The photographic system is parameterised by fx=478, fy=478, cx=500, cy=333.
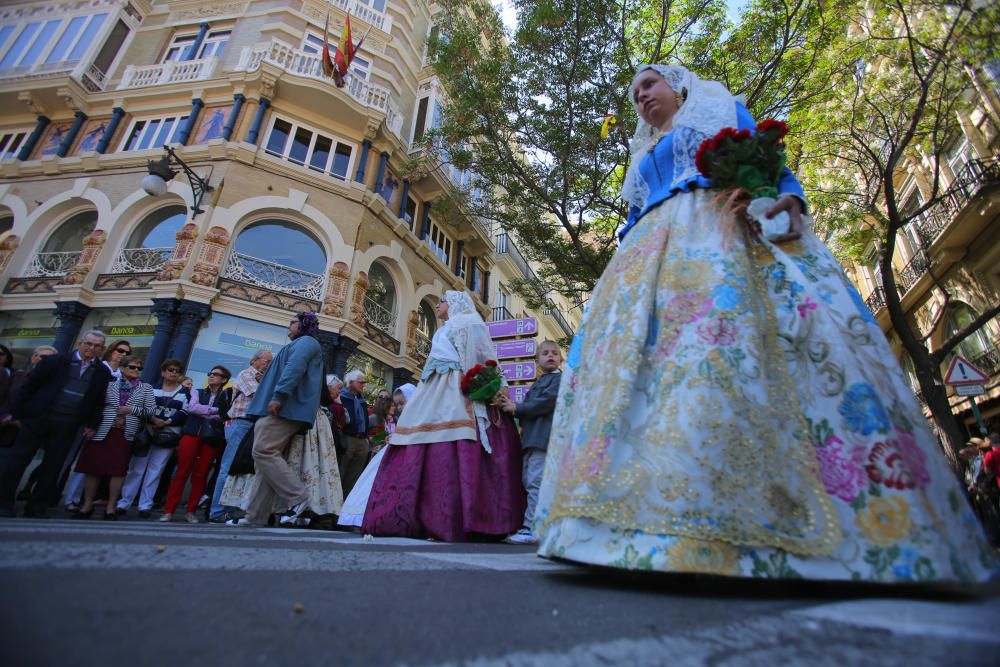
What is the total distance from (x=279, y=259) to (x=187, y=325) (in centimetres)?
268

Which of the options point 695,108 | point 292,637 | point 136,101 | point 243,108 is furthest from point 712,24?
point 136,101

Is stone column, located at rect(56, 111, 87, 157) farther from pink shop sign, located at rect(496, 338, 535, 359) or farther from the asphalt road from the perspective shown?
the asphalt road

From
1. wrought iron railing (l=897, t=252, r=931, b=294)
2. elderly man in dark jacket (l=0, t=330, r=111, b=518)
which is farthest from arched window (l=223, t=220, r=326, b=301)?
A: wrought iron railing (l=897, t=252, r=931, b=294)

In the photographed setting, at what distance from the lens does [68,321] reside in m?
11.1

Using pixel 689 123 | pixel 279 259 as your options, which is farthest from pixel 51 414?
pixel 279 259

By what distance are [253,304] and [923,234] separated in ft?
57.0

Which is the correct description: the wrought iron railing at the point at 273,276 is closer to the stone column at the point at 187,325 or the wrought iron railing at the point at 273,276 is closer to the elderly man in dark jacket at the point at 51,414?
the stone column at the point at 187,325

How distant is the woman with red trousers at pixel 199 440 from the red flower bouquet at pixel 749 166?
17.6 ft

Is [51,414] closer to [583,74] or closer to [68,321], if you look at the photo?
[583,74]

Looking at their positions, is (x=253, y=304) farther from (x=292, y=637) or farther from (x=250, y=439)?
(x=292, y=637)

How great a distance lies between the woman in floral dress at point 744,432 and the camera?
110 centimetres

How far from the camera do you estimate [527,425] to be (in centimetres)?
405

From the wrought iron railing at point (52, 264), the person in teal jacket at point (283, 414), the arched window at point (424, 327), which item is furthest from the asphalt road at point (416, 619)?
the wrought iron railing at point (52, 264)

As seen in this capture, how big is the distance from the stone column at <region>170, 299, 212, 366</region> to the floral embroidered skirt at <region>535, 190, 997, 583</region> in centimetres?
1131
